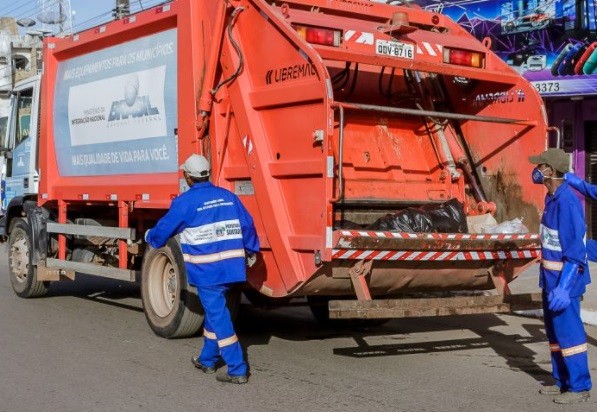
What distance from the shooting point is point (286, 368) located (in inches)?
269

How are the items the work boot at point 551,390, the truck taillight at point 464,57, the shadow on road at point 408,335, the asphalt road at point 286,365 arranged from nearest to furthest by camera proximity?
the asphalt road at point 286,365 → the work boot at point 551,390 → the shadow on road at point 408,335 → the truck taillight at point 464,57

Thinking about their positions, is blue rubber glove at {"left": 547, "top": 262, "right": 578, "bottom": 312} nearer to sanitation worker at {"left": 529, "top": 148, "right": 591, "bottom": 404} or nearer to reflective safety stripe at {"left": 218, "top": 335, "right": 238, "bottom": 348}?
sanitation worker at {"left": 529, "top": 148, "right": 591, "bottom": 404}

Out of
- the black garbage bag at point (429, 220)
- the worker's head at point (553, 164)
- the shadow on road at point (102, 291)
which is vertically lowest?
the shadow on road at point (102, 291)

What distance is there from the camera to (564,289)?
18.5 feet

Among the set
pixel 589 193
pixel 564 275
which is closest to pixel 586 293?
pixel 589 193

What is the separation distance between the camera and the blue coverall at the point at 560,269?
5715 mm

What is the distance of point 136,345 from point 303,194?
2226 mm

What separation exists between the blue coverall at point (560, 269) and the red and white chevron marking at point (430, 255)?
1.14 meters

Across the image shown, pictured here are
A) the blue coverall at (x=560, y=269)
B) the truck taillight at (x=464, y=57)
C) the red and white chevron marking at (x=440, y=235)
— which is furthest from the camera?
the truck taillight at (x=464, y=57)

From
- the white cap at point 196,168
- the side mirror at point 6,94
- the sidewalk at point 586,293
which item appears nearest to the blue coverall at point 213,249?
the white cap at point 196,168

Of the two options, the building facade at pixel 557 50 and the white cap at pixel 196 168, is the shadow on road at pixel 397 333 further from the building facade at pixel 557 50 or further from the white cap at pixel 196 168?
the building facade at pixel 557 50

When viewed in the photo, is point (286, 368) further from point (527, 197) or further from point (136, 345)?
point (527, 197)

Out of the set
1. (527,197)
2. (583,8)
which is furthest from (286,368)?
(583,8)

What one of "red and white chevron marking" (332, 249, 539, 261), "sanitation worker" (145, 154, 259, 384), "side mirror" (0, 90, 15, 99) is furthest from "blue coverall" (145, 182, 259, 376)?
"side mirror" (0, 90, 15, 99)
